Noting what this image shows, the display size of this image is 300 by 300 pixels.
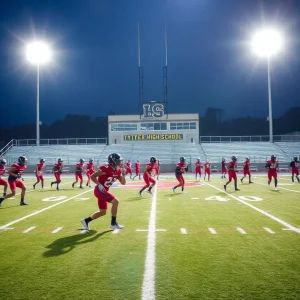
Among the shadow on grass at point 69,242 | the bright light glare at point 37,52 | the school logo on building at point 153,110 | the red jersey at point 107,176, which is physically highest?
the bright light glare at point 37,52

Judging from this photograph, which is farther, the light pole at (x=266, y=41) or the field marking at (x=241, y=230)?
the light pole at (x=266, y=41)

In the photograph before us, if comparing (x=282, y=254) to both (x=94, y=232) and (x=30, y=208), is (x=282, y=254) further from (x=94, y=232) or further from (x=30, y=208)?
(x=30, y=208)

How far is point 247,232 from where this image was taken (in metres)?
Answer: 6.74

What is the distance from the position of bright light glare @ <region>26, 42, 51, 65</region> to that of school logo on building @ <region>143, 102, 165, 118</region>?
61.9ft

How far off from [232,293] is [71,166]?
40474mm

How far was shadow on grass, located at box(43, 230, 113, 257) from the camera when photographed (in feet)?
17.6

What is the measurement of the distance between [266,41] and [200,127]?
50424 mm

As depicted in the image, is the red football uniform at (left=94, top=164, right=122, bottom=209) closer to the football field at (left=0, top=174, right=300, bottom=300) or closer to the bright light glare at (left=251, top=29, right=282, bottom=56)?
the football field at (left=0, top=174, right=300, bottom=300)

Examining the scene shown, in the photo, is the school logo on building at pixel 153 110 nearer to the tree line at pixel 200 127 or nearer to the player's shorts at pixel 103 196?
the tree line at pixel 200 127

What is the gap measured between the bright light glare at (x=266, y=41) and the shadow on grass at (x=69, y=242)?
42054 mm

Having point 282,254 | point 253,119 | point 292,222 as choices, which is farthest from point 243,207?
point 253,119

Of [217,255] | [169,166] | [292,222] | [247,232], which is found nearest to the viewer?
[217,255]

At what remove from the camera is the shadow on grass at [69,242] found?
5.36m

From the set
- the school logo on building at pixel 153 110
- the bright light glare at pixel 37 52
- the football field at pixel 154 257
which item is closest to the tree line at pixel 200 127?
the school logo on building at pixel 153 110
